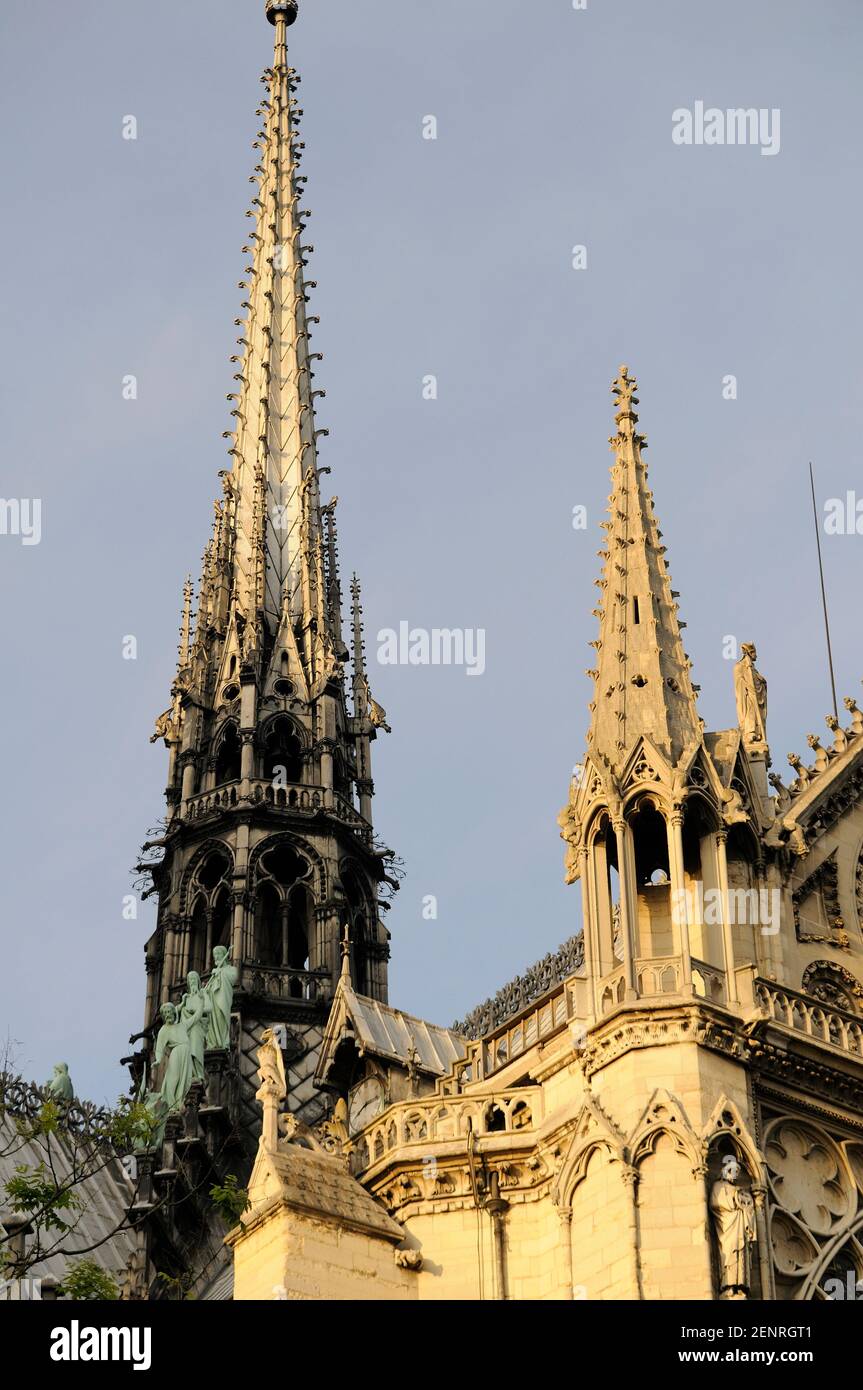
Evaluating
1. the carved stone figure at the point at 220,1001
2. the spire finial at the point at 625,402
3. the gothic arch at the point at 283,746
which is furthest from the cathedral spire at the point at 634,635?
the gothic arch at the point at 283,746

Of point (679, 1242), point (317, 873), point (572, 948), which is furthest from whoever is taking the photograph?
point (317, 873)

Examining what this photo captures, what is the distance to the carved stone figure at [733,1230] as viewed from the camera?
30.8 metres

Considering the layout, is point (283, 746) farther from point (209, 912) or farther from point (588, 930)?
point (588, 930)

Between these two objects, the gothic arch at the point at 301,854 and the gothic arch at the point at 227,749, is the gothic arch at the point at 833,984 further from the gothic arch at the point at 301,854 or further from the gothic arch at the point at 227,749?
the gothic arch at the point at 227,749

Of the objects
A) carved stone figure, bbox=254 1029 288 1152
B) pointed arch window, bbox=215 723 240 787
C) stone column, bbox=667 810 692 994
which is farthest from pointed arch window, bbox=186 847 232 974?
stone column, bbox=667 810 692 994

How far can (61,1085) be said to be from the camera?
58469 millimetres

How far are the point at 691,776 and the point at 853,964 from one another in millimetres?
4359

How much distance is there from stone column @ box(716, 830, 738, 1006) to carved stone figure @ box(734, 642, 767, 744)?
9.67ft

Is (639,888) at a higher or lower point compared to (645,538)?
lower

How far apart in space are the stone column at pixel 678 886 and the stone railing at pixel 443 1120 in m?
3.12

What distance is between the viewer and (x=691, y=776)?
116 ft
